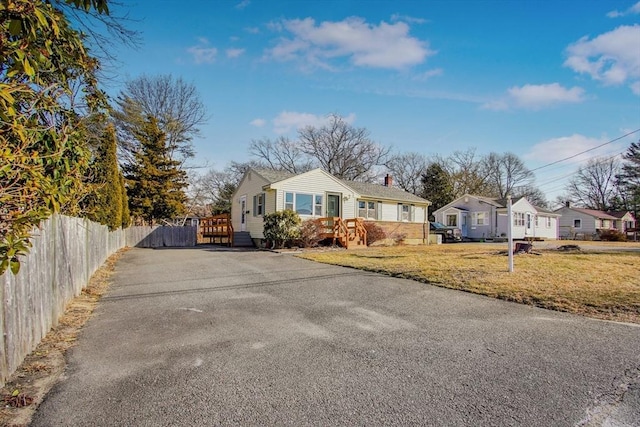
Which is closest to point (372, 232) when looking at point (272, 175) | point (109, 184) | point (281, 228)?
point (281, 228)

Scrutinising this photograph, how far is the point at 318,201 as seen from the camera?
19.0 m

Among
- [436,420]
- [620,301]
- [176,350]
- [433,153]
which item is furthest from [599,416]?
[433,153]

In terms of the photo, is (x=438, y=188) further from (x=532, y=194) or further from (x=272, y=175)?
(x=272, y=175)

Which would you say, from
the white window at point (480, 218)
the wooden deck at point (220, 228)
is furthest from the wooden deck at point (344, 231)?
the white window at point (480, 218)

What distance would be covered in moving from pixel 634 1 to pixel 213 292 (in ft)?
45.1

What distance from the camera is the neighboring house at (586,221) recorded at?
137 feet

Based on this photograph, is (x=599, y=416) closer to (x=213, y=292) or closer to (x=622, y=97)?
(x=213, y=292)

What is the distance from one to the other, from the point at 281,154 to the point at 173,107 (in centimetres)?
1603

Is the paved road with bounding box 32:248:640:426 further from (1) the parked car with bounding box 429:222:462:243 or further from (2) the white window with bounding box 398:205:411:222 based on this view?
(1) the parked car with bounding box 429:222:462:243

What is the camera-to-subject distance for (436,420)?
2344 millimetres

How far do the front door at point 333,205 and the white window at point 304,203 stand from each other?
703 millimetres

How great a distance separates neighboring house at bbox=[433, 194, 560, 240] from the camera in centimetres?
3219

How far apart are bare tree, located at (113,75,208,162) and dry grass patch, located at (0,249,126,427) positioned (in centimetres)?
2464

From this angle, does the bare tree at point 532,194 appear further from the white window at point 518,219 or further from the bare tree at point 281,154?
the bare tree at point 281,154
